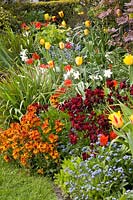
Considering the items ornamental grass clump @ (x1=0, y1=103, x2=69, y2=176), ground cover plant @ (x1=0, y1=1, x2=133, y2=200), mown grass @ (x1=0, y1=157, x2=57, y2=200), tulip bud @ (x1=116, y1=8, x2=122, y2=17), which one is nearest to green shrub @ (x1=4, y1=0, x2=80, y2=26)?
tulip bud @ (x1=116, y1=8, x2=122, y2=17)

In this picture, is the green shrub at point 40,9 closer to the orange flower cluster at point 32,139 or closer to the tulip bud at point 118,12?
the tulip bud at point 118,12

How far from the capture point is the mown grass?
4.70 metres

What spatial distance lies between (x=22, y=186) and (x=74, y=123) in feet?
2.79

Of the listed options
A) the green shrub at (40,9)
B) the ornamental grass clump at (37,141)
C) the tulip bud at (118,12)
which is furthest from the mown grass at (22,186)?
the green shrub at (40,9)

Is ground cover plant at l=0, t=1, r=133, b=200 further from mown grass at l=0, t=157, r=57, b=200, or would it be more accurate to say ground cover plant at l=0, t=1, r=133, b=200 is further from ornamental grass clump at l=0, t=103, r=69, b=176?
mown grass at l=0, t=157, r=57, b=200

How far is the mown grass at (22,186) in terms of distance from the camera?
185 inches

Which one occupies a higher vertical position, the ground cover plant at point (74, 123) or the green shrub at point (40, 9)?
the ground cover plant at point (74, 123)

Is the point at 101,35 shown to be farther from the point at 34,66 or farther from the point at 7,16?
the point at 7,16

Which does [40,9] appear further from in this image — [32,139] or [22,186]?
[22,186]

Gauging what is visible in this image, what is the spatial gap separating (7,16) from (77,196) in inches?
283

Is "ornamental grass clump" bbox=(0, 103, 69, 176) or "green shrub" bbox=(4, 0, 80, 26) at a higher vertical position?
"ornamental grass clump" bbox=(0, 103, 69, 176)

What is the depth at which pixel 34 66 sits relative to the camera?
702cm

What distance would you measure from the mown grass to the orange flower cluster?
145 millimetres

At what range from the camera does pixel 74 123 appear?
4.76 m
